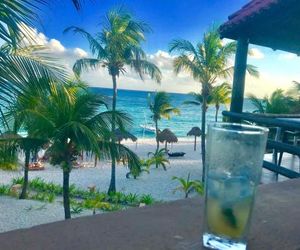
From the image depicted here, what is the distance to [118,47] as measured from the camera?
1463cm

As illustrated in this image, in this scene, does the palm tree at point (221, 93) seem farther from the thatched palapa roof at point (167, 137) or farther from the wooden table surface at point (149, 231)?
the wooden table surface at point (149, 231)

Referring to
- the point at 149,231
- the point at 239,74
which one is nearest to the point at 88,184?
the point at 239,74

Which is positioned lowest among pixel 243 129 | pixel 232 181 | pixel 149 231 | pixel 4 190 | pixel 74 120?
pixel 4 190

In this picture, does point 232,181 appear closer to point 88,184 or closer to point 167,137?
point 88,184

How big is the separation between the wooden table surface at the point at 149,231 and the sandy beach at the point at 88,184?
5732 mm

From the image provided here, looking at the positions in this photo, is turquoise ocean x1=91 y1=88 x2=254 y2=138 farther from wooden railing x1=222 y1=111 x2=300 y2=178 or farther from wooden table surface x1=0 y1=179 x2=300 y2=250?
wooden table surface x1=0 y1=179 x2=300 y2=250

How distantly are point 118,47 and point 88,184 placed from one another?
18.7ft

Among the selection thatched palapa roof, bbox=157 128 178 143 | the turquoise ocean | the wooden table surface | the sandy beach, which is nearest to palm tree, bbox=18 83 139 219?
the sandy beach

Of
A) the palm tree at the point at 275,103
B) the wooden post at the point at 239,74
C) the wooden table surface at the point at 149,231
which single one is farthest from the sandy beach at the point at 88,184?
→ the wooden table surface at the point at 149,231

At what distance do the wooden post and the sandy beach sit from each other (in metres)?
2.97

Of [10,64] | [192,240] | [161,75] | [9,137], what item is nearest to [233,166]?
[192,240]

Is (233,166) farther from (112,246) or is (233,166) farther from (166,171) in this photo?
(166,171)

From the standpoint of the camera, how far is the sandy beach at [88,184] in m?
9.33

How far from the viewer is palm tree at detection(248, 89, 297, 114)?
15953 mm
